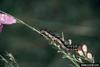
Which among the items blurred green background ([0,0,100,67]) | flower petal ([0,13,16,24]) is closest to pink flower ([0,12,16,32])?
flower petal ([0,13,16,24])

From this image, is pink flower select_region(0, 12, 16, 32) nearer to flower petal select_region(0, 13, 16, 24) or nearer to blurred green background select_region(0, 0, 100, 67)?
flower petal select_region(0, 13, 16, 24)

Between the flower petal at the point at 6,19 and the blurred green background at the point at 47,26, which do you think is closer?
the flower petal at the point at 6,19

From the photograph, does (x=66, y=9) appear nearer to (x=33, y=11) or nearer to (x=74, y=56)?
(x=33, y=11)

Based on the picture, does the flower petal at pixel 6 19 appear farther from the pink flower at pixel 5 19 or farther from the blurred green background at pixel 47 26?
the blurred green background at pixel 47 26

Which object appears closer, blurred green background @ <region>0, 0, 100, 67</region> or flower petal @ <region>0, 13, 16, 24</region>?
flower petal @ <region>0, 13, 16, 24</region>

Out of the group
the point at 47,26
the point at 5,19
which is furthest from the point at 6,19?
the point at 47,26

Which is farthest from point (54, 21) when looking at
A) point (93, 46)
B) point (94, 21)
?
point (93, 46)

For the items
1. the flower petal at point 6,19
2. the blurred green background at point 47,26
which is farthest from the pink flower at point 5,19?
the blurred green background at point 47,26

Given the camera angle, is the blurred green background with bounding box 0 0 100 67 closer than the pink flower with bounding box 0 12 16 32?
No
